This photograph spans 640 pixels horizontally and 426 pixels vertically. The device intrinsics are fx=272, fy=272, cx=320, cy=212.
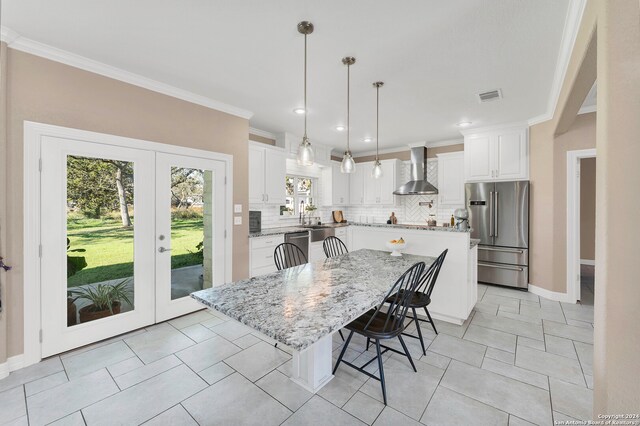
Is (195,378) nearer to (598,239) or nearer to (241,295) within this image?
(241,295)

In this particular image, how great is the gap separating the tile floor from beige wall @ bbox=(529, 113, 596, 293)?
1256mm

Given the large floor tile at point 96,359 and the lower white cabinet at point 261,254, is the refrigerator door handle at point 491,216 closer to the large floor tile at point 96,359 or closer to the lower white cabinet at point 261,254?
the lower white cabinet at point 261,254

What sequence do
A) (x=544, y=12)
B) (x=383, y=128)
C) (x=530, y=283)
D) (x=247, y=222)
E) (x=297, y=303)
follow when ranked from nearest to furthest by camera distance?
(x=297, y=303)
(x=544, y=12)
(x=247, y=222)
(x=530, y=283)
(x=383, y=128)

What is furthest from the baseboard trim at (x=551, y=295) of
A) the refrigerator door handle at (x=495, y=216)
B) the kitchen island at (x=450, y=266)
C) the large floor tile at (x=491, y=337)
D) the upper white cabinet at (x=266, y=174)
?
the upper white cabinet at (x=266, y=174)

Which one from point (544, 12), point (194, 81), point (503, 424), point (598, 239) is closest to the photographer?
point (598, 239)

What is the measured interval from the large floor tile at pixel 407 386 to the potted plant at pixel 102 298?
100 inches

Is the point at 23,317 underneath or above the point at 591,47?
underneath

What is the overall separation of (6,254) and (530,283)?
6248 mm

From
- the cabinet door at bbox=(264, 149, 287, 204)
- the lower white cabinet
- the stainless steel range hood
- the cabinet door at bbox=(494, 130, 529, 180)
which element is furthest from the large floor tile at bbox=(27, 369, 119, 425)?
the cabinet door at bbox=(494, 130, 529, 180)

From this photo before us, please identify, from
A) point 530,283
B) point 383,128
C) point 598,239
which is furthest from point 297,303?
point 530,283

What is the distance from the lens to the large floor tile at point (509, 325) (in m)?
2.88

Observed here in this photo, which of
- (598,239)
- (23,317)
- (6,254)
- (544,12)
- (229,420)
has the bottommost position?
(229,420)

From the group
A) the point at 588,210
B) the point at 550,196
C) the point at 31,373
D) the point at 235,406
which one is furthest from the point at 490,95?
the point at 31,373

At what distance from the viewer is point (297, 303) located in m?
1.57
